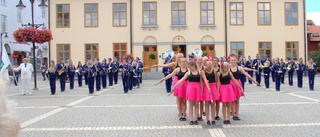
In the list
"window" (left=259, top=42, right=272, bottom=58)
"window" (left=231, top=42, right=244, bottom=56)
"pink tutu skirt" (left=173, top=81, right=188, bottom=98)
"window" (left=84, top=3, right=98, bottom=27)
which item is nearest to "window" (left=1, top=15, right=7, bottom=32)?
"window" (left=84, top=3, right=98, bottom=27)

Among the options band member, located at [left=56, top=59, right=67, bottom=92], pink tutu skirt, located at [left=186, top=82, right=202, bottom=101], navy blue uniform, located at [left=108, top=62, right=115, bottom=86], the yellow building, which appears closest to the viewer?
pink tutu skirt, located at [left=186, top=82, right=202, bottom=101]

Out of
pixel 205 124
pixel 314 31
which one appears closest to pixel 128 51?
pixel 205 124

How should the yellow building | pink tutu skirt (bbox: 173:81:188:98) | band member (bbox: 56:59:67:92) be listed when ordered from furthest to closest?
the yellow building → band member (bbox: 56:59:67:92) → pink tutu skirt (bbox: 173:81:188:98)

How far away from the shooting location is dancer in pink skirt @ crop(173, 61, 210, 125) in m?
8.70

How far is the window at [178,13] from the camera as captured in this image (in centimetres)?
3316

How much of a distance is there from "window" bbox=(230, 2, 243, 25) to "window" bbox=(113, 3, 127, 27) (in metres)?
10.1

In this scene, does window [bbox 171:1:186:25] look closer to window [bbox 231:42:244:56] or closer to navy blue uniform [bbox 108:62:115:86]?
window [bbox 231:42:244:56]

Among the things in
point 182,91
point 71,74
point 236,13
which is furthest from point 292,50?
point 182,91

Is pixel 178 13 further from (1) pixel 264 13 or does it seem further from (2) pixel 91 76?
(2) pixel 91 76

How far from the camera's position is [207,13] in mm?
33219

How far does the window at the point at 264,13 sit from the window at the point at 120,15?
1268cm

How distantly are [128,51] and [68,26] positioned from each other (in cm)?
619

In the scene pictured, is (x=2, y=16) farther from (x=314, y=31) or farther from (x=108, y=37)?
(x=314, y=31)

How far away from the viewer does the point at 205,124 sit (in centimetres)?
875
